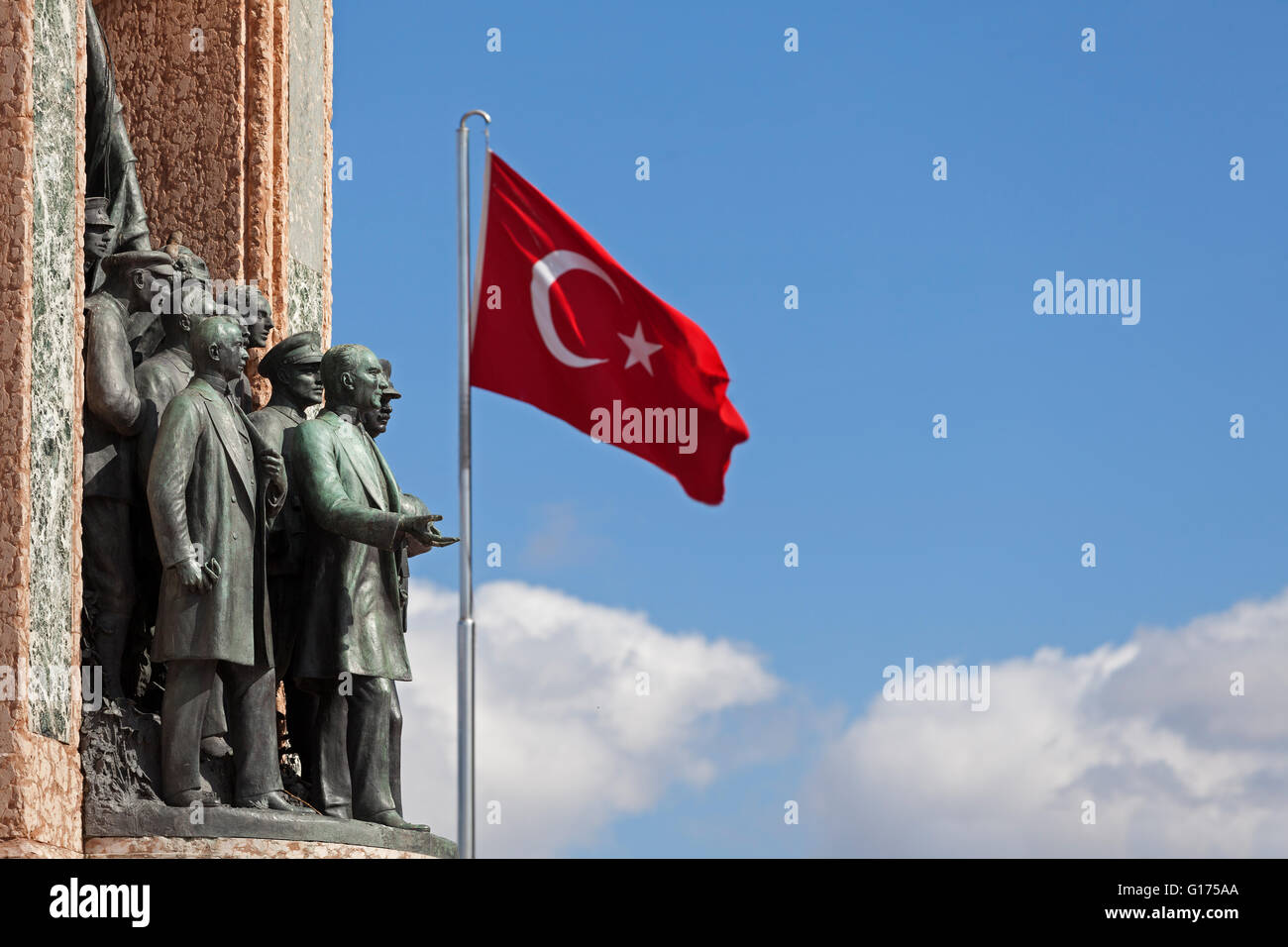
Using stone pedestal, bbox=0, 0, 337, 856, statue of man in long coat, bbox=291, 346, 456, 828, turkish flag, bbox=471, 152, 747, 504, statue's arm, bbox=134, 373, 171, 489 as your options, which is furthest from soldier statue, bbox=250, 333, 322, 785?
stone pedestal, bbox=0, 0, 337, 856

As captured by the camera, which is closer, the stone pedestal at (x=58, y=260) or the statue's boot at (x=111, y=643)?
the stone pedestal at (x=58, y=260)

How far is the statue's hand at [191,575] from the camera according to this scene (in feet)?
48.0

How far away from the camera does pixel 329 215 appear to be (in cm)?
2034

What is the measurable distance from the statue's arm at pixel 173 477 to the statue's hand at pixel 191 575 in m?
0.04

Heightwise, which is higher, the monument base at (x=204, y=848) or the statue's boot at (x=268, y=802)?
the statue's boot at (x=268, y=802)

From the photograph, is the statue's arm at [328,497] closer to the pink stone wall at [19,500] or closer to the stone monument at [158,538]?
the stone monument at [158,538]

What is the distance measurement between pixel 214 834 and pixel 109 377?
2.86m

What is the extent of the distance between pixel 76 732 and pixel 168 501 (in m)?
1.45

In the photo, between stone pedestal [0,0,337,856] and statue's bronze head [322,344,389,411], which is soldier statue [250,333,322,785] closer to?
statue's bronze head [322,344,389,411]

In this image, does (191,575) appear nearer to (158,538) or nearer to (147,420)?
(158,538)

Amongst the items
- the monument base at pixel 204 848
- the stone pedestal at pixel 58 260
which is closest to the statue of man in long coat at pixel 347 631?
the monument base at pixel 204 848
